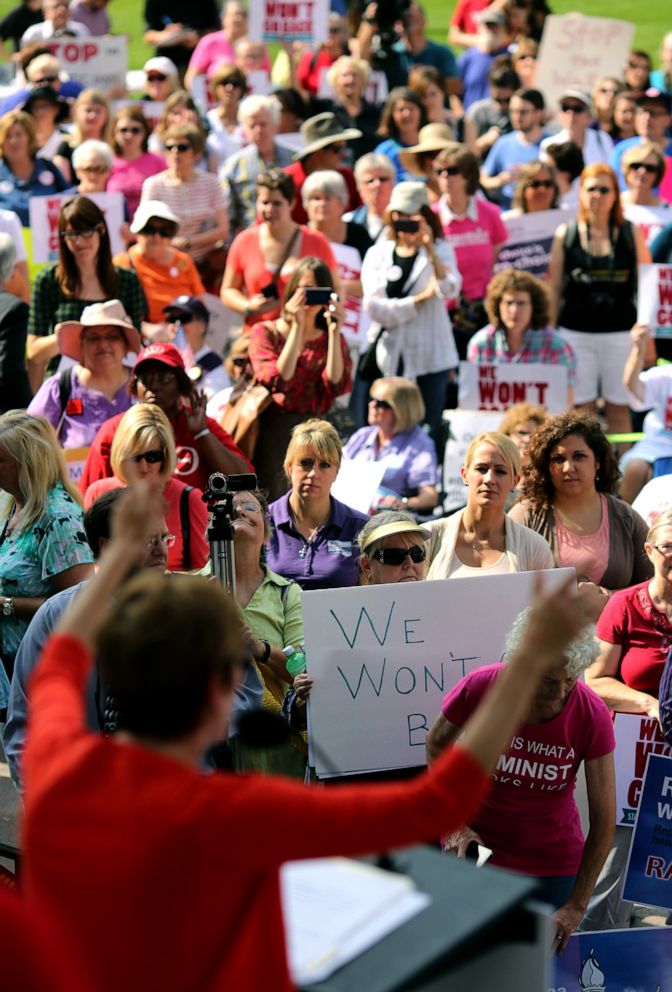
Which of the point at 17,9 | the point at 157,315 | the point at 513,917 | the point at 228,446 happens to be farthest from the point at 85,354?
the point at 17,9

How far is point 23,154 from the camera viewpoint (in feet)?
36.5

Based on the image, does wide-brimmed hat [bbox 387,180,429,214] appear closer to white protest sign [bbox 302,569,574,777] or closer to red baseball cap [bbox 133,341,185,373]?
red baseball cap [bbox 133,341,185,373]

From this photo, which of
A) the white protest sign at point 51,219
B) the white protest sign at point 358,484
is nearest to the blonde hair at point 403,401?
the white protest sign at point 358,484

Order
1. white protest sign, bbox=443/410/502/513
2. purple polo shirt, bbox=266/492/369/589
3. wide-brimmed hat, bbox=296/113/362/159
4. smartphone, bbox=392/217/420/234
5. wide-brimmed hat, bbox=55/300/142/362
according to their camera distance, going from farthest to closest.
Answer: wide-brimmed hat, bbox=296/113/362/159, smartphone, bbox=392/217/420/234, white protest sign, bbox=443/410/502/513, wide-brimmed hat, bbox=55/300/142/362, purple polo shirt, bbox=266/492/369/589

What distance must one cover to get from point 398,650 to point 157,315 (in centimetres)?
495

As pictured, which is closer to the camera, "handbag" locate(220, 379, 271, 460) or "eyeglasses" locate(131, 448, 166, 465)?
"eyeglasses" locate(131, 448, 166, 465)

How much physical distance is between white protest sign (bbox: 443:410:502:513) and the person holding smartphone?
2.87ft

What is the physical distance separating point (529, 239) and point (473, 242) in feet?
1.77

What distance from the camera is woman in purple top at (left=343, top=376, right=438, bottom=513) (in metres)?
8.10

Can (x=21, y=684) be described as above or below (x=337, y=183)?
below

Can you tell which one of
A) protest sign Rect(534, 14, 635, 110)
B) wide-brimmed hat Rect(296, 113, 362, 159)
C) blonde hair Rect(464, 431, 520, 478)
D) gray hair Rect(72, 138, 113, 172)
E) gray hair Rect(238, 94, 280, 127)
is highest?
protest sign Rect(534, 14, 635, 110)

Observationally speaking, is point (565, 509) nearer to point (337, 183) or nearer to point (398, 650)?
point (398, 650)

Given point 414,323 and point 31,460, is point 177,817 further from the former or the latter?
point 414,323

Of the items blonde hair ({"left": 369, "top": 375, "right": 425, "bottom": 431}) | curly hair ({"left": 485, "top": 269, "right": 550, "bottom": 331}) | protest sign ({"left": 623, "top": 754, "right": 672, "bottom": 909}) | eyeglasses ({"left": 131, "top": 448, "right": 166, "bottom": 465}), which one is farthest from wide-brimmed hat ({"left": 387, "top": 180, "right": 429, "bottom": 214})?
protest sign ({"left": 623, "top": 754, "right": 672, "bottom": 909})
